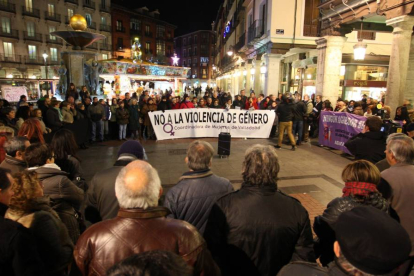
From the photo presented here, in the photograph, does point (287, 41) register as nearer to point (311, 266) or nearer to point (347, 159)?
point (347, 159)

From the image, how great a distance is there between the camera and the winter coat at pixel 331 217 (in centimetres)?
248

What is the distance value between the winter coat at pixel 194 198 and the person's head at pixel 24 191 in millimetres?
1120

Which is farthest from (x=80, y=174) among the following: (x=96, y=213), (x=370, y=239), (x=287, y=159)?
(x=287, y=159)

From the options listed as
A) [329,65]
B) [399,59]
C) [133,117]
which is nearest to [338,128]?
[399,59]

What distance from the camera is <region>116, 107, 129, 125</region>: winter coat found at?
11656 millimetres

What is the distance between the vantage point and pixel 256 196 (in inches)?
92.7

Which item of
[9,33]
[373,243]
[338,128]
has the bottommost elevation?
[338,128]

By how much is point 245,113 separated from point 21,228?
1103cm

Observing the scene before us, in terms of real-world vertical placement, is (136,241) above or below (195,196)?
above

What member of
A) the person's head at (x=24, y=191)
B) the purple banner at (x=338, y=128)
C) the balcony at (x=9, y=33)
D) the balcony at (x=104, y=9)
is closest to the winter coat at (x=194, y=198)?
the person's head at (x=24, y=191)

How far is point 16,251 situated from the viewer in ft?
6.24

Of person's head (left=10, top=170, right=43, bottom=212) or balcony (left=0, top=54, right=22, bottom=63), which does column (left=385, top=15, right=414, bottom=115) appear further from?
balcony (left=0, top=54, right=22, bottom=63)

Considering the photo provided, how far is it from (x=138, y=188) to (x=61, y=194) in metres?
1.58

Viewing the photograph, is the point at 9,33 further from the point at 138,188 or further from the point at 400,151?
the point at 400,151
